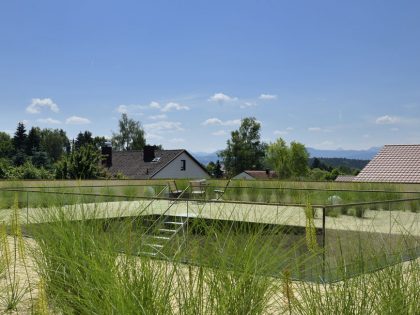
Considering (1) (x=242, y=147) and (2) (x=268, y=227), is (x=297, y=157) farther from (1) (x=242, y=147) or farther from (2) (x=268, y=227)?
(2) (x=268, y=227)

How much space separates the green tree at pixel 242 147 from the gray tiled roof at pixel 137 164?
2200cm

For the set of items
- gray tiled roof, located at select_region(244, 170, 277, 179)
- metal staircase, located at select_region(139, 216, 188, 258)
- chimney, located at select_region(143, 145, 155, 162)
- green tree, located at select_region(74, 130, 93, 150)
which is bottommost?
metal staircase, located at select_region(139, 216, 188, 258)

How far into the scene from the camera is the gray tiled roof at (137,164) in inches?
1815

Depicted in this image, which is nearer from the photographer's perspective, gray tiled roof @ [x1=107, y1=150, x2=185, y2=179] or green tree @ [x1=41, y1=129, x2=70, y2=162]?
gray tiled roof @ [x1=107, y1=150, x2=185, y2=179]

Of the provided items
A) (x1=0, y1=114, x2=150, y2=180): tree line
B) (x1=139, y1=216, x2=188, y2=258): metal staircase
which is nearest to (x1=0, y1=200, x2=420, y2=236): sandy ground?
(x1=139, y1=216, x2=188, y2=258): metal staircase

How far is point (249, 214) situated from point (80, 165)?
26.5m

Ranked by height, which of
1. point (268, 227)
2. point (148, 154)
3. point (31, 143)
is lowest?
point (268, 227)

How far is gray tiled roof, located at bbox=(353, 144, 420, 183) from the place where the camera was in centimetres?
2595

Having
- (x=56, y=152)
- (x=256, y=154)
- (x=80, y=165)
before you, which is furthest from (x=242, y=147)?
(x=80, y=165)

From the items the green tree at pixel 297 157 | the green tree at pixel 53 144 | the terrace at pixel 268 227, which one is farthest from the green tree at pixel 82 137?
the terrace at pixel 268 227

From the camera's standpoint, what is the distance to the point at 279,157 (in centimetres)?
7294

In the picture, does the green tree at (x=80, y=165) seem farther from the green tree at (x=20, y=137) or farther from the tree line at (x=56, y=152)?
the green tree at (x=20, y=137)

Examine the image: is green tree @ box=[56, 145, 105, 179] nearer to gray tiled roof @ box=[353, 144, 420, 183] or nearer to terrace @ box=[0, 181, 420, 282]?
gray tiled roof @ box=[353, 144, 420, 183]

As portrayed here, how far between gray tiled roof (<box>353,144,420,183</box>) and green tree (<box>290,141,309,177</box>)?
141ft
